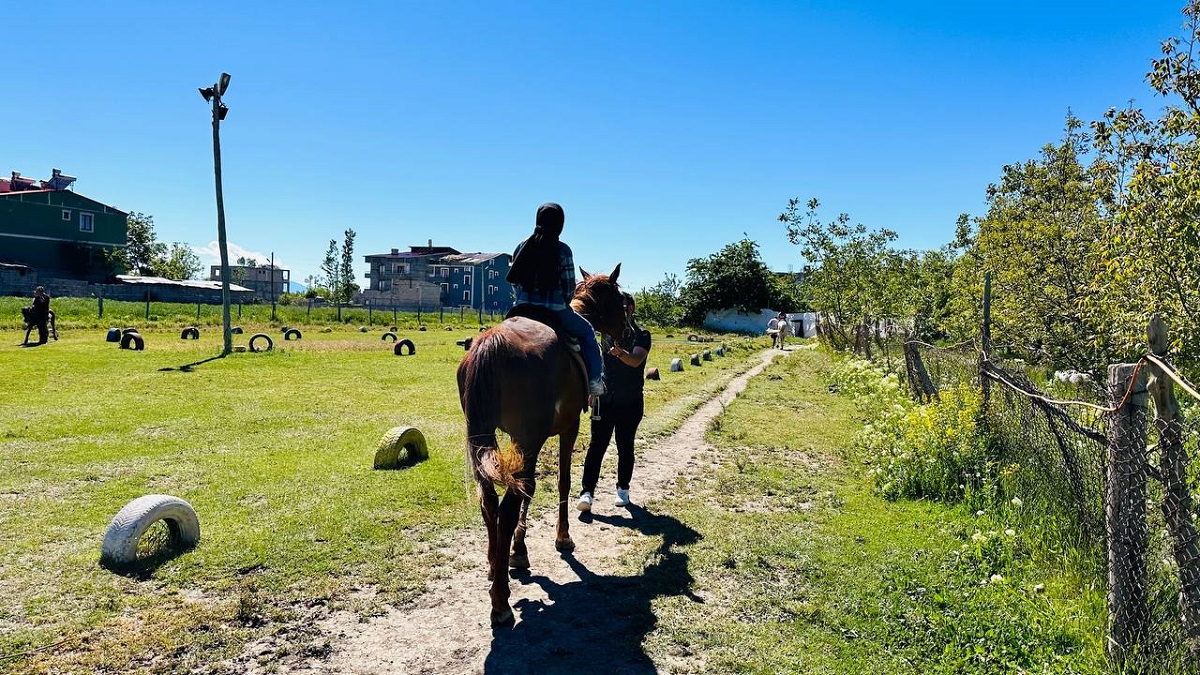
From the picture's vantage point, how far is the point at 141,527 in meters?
4.74

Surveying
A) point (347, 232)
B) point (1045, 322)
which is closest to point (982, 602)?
point (1045, 322)

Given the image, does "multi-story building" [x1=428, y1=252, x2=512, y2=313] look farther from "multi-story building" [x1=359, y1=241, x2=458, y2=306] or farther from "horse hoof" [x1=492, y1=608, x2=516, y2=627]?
"horse hoof" [x1=492, y1=608, x2=516, y2=627]

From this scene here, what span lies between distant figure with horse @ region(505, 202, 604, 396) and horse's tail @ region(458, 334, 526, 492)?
2.60 ft

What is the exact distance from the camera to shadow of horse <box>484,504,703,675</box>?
3.71 meters

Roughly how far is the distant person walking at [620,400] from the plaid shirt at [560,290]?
127 cm

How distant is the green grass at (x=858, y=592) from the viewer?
368 cm

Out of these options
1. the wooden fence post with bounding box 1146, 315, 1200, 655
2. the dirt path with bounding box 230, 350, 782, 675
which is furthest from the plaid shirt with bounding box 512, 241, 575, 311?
the wooden fence post with bounding box 1146, 315, 1200, 655

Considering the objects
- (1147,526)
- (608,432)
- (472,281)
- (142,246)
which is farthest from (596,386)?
(142,246)

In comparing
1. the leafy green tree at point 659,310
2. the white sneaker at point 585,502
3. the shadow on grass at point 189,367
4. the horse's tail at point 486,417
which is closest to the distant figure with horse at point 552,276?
the horse's tail at point 486,417

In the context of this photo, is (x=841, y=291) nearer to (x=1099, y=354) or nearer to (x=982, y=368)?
(x=1099, y=354)

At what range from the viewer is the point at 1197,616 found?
10.0 ft

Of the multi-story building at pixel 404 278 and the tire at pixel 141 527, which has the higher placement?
the multi-story building at pixel 404 278

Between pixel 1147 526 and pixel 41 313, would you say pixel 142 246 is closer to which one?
pixel 41 313

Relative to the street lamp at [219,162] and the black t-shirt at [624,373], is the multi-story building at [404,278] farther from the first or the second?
the black t-shirt at [624,373]
